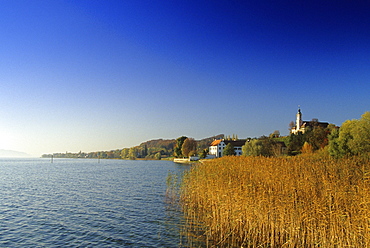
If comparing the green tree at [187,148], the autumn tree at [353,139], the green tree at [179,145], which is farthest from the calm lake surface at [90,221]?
the green tree at [179,145]

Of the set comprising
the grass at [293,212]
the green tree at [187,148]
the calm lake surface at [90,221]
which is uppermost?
the green tree at [187,148]

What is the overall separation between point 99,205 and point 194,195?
21.7ft

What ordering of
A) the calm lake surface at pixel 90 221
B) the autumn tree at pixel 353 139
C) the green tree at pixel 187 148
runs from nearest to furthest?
the calm lake surface at pixel 90 221 < the autumn tree at pixel 353 139 < the green tree at pixel 187 148

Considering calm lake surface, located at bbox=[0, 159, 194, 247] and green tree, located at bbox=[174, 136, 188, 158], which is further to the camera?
green tree, located at bbox=[174, 136, 188, 158]

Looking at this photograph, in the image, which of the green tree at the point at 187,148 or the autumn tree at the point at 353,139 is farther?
the green tree at the point at 187,148

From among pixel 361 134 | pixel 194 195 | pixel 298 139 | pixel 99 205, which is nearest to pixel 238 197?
pixel 194 195

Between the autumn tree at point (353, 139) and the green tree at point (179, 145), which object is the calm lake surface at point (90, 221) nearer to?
the autumn tree at point (353, 139)

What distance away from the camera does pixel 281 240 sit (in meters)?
8.09

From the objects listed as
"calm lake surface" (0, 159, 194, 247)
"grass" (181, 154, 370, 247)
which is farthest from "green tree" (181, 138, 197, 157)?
"grass" (181, 154, 370, 247)

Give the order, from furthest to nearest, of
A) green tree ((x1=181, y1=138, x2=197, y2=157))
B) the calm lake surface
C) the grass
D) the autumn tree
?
1. green tree ((x1=181, y1=138, x2=197, y2=157))
2. the autumn tree
3. the calm lake surface
4. the grass

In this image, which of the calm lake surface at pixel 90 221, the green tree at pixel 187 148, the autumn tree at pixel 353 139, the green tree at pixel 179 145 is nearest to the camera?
the calm lake surface at pixel 90 221

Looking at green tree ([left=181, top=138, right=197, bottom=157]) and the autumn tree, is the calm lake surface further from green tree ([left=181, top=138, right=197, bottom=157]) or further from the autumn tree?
green tree ([left=181, top=138, right=197, bottom=157])

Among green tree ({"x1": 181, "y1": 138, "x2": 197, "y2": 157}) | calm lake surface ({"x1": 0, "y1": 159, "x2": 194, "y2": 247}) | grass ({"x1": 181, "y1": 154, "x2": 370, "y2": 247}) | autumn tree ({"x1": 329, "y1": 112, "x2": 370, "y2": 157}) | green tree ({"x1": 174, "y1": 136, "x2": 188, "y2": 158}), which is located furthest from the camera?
green tree ({"x1": 174, "y1": 136, "x2": 188, "y2": 158})

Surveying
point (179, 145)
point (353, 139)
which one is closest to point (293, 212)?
point (353, 139)
